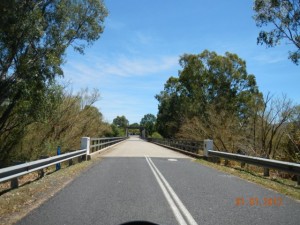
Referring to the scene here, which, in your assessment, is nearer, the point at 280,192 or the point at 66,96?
the point at 280,192

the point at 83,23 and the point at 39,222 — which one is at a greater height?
the point at 83,23

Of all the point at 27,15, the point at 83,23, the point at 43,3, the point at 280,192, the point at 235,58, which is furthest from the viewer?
the point at 235,58

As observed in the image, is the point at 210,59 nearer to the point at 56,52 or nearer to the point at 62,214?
the point at 56,52

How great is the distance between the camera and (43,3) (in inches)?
704

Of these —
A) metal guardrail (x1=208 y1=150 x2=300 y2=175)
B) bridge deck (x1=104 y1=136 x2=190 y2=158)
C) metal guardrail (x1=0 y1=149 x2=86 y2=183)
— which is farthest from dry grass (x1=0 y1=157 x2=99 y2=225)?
bridge deck (x1=104 y1=136 x2=190 y2=158)

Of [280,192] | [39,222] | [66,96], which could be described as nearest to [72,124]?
[66,96]

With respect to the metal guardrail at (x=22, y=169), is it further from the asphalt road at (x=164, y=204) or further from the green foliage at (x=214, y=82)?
the green foliage at (x=214, y=82)

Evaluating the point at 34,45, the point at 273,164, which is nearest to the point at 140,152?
the point at 34,45

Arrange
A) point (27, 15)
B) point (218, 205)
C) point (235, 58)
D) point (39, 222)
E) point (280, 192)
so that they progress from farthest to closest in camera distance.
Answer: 1. point (235, 58)
2. point (27, 15)
3. point (280, 192)
4. point (218, 205)
5. point (39, 222)

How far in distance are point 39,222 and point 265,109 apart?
53.8 ft

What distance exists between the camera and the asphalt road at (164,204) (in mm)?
6777
